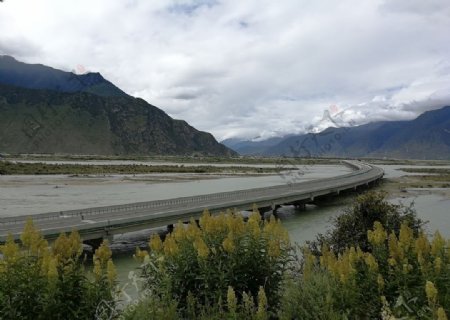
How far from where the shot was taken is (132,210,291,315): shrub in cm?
730

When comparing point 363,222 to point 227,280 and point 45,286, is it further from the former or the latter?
point 45,286

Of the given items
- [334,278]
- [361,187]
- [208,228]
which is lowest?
[361,187]

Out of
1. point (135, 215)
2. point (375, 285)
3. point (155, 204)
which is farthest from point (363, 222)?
point (155, 204)

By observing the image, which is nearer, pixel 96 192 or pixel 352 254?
pixel 352 254

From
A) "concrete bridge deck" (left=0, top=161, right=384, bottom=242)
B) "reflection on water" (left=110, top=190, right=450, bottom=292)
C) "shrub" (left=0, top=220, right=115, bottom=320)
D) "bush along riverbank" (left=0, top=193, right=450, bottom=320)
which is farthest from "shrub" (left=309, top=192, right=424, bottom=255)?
"shrub" (left=0, top=220, right=115, bottom=320)

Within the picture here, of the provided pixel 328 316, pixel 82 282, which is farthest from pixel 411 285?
pixel 82 282

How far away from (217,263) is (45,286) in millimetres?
2793

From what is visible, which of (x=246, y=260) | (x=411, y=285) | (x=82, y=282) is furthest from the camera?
(x=246, y=260)

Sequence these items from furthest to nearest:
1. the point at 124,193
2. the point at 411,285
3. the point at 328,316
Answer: the point at 124,193 < the point at 411,285 < the point at 328,316

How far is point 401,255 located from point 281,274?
2045 mm

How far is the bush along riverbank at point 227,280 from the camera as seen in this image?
225 inches

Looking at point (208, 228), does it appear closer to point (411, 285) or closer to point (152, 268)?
point (152, 268)

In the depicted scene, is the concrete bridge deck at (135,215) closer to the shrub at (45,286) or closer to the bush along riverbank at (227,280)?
→ the bush along riverbank at (227,280)

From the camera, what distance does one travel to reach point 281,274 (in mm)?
7918
